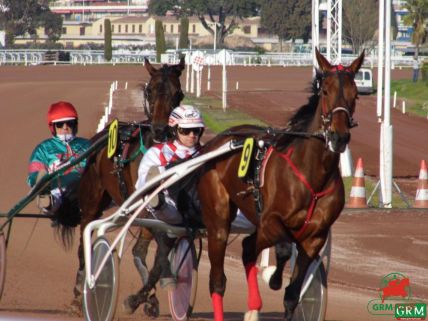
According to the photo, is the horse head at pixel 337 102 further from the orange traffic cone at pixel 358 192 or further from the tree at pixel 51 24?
the tree at pixel 51 24

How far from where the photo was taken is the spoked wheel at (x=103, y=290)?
25.5 ft

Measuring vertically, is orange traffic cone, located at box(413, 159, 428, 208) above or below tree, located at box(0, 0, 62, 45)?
below

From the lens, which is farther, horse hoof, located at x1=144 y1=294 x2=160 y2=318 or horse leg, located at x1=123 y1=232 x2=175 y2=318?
horse hoof, located at x1=144 y1=294 x2=160 y2=318

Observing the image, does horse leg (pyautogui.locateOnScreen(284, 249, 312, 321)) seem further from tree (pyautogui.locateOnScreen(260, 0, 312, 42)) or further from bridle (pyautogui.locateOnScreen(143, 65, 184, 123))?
tree (pyautogui.locateOnScreen(260, 0, 312, 42))

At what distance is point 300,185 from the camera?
7387 millimetres

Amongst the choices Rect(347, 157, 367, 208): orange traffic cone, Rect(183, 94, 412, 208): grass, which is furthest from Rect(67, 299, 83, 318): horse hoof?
Rect(183, 94, 412, 208): grass

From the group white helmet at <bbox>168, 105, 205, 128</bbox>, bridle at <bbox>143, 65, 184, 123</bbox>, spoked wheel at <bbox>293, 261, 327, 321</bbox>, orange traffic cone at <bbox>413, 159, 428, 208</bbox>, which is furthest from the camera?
orange traffic cone at <bbox>413, 159, 428, 208</bbox>

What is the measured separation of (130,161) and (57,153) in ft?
2.75

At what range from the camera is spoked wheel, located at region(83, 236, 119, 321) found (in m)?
7.77

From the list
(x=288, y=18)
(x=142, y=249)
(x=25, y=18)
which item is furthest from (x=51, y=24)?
(x=142, y=249)

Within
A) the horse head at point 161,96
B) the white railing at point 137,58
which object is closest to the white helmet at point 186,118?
the horse head at point 161,96

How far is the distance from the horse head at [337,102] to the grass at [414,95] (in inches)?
1325

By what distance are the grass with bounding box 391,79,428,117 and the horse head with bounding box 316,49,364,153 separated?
3365cm

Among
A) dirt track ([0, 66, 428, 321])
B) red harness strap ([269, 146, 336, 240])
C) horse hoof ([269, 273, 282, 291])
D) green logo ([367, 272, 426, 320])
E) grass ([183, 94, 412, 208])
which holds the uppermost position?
red harness strap ([269, 146, 336, 240])
